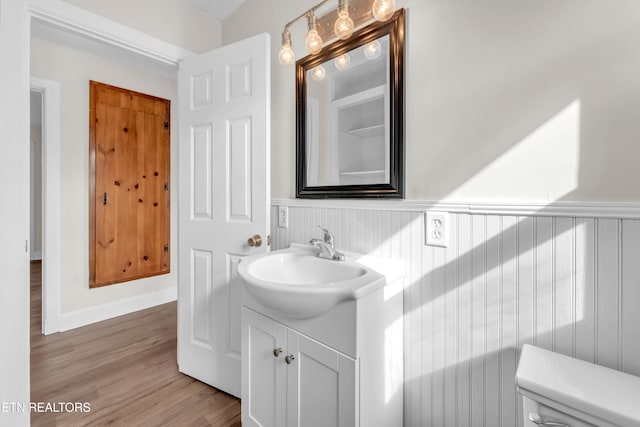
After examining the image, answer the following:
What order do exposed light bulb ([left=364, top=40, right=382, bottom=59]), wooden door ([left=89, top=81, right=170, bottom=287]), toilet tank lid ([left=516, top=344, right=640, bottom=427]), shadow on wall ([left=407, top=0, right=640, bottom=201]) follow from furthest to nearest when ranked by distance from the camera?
1. wooden door ([left=89, top=81, right=170, bottom=287])
2. exposed light bulb ([left=364, top=40, right=382, bottom=59])
3. shadow on wall ([left=407, top=0, right=640, bottom=201])
4. toilet tank lid ([left=516, top=344, right=640, bottom=427])

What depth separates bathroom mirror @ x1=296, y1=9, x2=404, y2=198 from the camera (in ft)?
4.04

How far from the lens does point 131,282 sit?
285cm

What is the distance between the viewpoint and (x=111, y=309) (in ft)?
8.87

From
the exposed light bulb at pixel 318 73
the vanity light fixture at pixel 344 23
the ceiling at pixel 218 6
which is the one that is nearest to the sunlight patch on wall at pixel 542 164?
the vanity light fixture at pixel 344 23

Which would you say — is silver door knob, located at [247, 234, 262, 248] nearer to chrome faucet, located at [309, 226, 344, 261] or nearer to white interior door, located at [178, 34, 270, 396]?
white interior door, located at [178, 34, 270, 396]

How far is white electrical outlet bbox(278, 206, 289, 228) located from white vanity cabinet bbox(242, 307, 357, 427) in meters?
0.59

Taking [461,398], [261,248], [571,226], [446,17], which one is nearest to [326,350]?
[461,398]

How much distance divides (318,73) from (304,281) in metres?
1.06

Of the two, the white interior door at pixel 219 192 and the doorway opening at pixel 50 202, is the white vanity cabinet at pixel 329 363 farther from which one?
the doorway opening at pixel 50 202

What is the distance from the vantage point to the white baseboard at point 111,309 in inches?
96.3

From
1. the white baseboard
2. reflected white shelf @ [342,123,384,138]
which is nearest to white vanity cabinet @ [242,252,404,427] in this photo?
reflected white shelf @ [342,123,384,138]

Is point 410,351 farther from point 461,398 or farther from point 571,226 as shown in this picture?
point 571,226

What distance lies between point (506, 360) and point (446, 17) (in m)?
1.25
